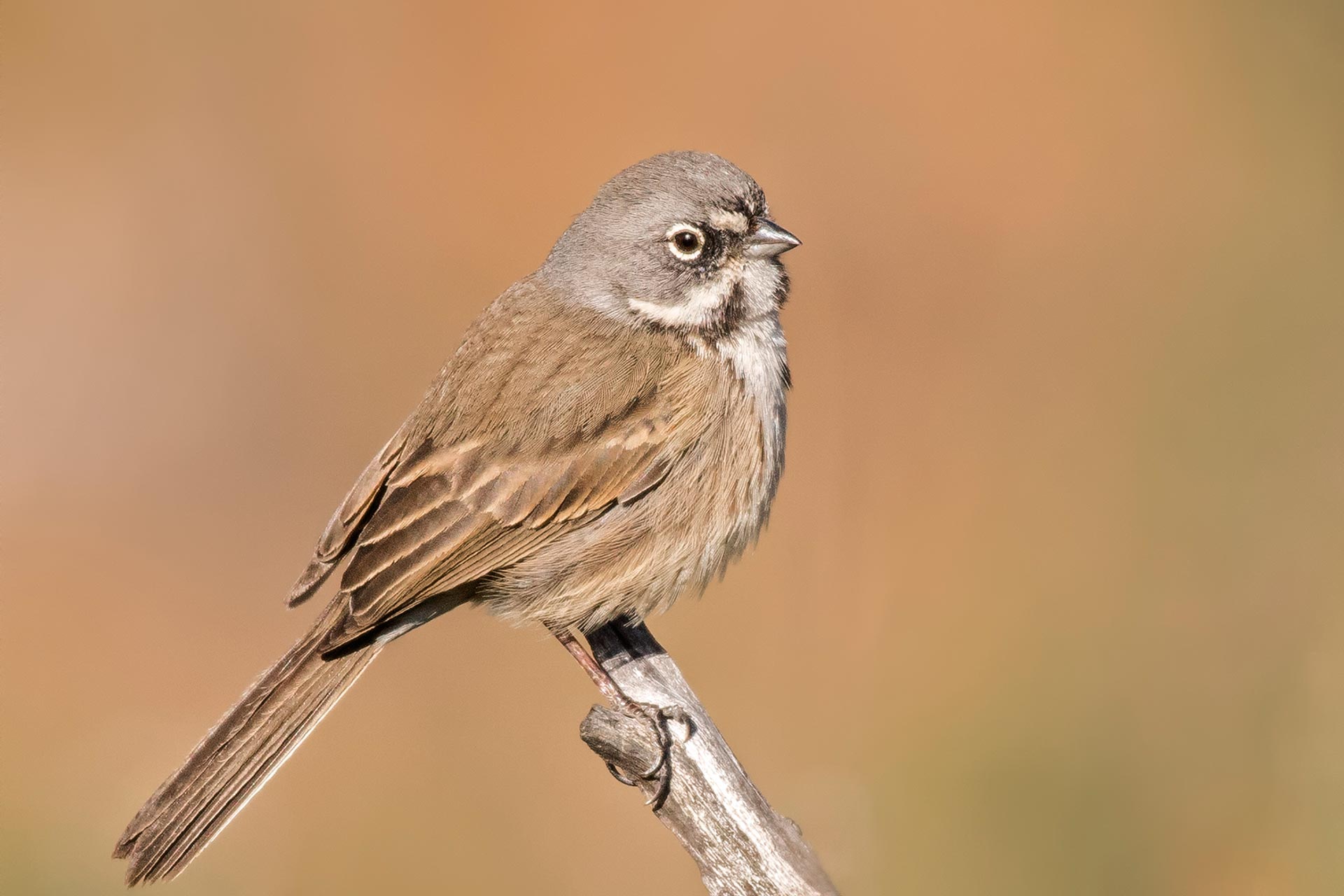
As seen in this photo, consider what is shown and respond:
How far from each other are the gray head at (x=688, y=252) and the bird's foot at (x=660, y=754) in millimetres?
1392

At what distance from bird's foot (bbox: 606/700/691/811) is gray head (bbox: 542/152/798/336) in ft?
4.57

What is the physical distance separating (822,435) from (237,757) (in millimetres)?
4669

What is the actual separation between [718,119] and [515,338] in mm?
5242

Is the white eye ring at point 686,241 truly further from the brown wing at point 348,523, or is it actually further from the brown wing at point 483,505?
the brown wing at point 348,523

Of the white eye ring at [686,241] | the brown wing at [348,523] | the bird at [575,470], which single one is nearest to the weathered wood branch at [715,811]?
the bird at [575,470]

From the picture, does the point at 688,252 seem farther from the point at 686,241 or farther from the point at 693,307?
the point at 693,307

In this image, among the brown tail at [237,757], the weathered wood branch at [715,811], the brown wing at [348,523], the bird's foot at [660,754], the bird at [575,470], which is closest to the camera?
the weathered wood branch at [715,811]

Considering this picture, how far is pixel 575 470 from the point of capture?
4.62 m

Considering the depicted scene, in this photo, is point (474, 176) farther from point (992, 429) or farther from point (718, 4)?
point (992, 429)

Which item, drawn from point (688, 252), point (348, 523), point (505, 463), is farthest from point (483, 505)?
point (688, 252)

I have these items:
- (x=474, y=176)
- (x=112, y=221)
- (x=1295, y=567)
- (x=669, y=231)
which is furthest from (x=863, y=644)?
(x=112, y=221)

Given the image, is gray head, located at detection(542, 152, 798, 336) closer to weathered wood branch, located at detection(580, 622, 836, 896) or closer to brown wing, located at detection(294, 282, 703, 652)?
brown wing, located at detection(294, 282, 703, 652)

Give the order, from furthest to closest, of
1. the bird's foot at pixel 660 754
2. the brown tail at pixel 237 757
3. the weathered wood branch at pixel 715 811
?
the brown tail at pixel 237 757 → the bird's foot at pixel 660 754 → the weathered wood branch at pixel 715 811

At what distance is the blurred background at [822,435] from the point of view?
5992 mm
